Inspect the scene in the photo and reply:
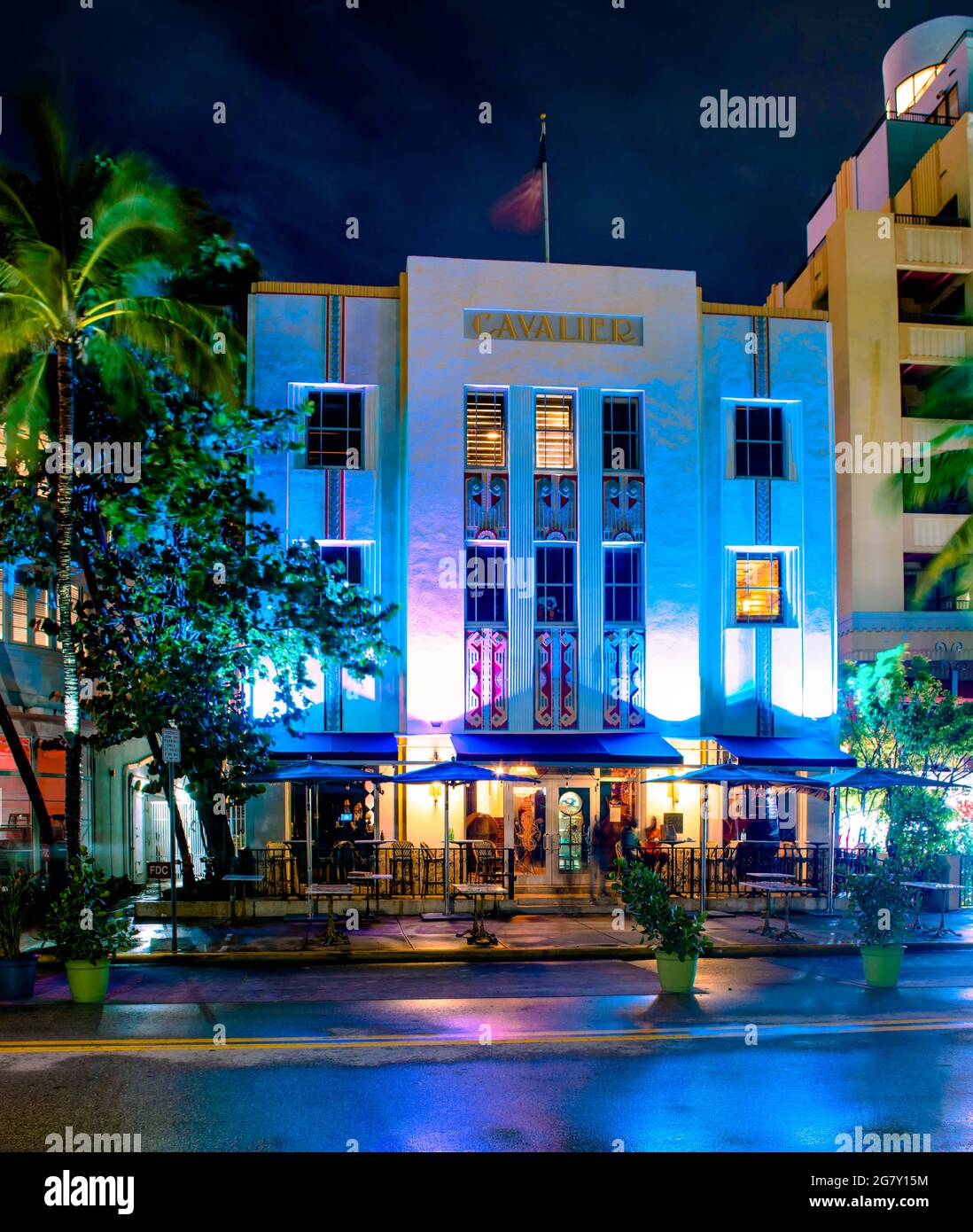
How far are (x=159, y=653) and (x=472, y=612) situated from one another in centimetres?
902

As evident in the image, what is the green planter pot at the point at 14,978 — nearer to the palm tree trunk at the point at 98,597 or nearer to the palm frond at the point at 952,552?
the palm tree trunk at the point at 98,597

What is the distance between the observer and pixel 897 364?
39562 mm

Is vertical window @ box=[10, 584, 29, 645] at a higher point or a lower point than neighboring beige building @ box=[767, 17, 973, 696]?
Answer: lower

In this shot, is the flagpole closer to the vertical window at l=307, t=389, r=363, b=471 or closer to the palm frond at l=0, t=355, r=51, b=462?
the vertical window at l=307, t=389, r=363, b=471

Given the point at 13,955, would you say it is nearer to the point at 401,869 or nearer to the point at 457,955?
the point at 457,955

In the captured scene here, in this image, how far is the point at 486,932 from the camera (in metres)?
A: 20.2

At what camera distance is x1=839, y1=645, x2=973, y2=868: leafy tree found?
1004 inches

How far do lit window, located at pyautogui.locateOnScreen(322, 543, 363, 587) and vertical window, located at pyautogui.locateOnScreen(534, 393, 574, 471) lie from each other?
4694 millimetres

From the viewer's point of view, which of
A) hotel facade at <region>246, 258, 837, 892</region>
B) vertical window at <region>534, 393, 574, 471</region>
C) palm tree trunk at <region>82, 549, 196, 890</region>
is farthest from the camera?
vertical window at <region>534, 393, 574, 471</region>

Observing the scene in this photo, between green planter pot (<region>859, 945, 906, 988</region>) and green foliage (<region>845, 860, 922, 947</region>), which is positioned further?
green planter pot (<region>859, 945, 906, 988</region>)

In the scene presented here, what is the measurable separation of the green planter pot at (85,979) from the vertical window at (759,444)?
20.2 metres

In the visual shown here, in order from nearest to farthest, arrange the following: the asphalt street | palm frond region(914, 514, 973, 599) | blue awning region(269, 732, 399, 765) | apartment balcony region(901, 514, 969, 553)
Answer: the asphalt street, palm frond region(914, 514, 973, 599), blue awning region(269, 732, 399, 765), apartment balcony region(901, 514, 969, 553)

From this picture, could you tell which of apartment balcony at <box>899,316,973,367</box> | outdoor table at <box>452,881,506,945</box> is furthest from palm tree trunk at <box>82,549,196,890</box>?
apartment balcony at <box>899,316,973,367</box>

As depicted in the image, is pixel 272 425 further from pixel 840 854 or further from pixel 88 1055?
pixel 840 854
